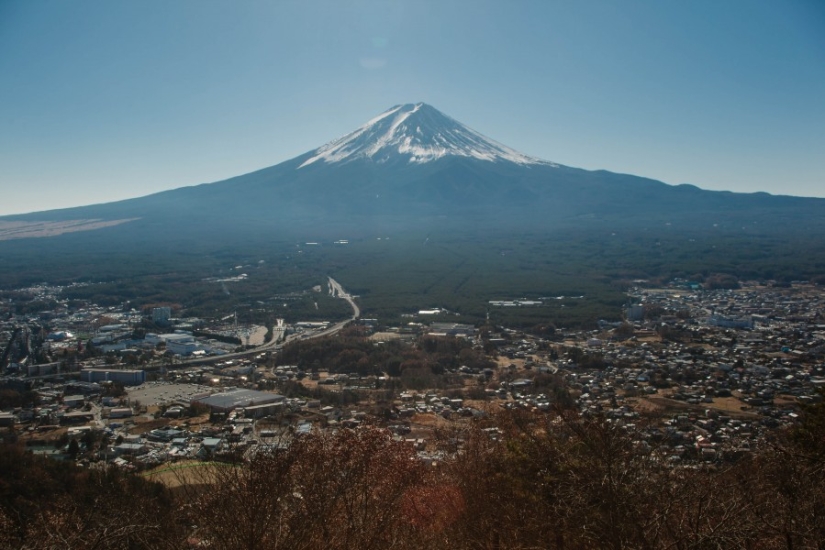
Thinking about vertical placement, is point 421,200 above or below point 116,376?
above

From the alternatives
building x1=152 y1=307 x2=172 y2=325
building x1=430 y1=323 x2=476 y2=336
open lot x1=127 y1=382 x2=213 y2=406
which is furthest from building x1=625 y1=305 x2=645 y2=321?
building x1=152 y1=307 x2=172 y2=325

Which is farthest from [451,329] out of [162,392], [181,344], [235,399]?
[162,392]

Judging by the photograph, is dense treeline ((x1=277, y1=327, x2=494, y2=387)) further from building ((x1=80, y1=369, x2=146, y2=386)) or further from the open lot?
building ((x1=80, y1=369, x2=146, y2=386))

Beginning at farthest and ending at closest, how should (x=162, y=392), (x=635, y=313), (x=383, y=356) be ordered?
(x=635, y=313), (x=383, y=356), (x=162, y=392)

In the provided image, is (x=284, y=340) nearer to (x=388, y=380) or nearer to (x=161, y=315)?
(x=388, y=380)

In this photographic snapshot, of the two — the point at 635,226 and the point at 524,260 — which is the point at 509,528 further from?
the point at 635,226

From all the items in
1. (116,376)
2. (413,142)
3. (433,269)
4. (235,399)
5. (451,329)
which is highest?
(413,142)

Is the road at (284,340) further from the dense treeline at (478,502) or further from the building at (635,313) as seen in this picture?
the dense treeline at (478,502)

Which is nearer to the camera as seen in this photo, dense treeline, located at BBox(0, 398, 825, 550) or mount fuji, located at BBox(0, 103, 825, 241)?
dense treeline, located at BBox(0, 398, 825, 550)
